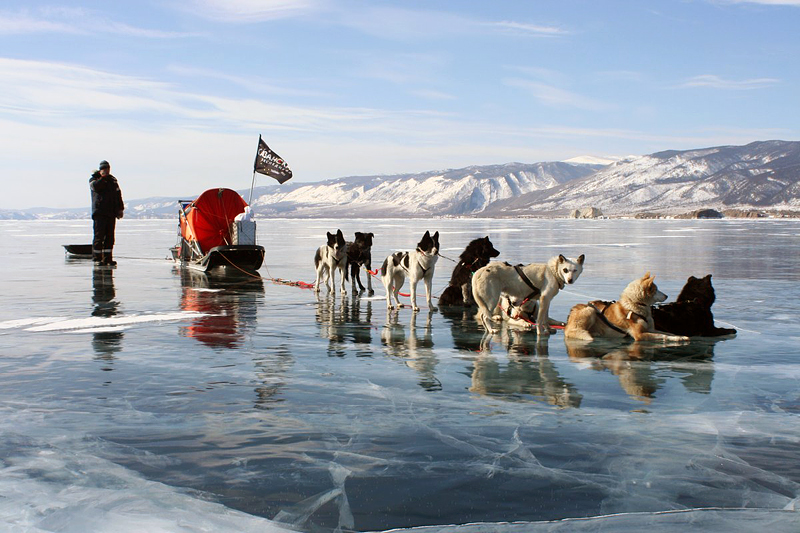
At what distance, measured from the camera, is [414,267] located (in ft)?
38.8

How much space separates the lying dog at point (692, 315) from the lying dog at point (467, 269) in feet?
9.45

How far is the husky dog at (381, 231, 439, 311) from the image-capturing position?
11.6m

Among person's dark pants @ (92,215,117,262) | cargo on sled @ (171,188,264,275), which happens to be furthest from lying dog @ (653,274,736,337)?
person's dark pants @ (92,215,117,262)

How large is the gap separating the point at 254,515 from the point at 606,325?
20.1 ft

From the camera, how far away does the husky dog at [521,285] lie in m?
9.42

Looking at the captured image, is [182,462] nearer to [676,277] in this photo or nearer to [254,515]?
[254,515]

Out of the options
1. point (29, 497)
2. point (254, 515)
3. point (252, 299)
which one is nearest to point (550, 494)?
point (254, 515)

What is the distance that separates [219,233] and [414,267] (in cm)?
1007

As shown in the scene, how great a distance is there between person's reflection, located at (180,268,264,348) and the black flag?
A: 11.6ft

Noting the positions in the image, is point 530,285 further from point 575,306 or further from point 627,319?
point 627,319

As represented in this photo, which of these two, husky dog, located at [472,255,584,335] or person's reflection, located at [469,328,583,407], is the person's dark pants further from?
person's reflection, located at [469,328,583,407]

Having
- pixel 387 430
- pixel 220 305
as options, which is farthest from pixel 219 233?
pixel 387 430

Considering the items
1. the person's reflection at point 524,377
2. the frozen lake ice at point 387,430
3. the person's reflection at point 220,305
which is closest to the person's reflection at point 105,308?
the frozen lake ice at point 387,430

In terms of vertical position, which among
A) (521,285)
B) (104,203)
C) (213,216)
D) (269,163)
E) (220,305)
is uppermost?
(269,163)
